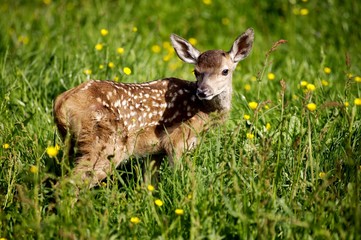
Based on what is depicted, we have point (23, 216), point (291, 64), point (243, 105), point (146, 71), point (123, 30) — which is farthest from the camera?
point (123, 30)

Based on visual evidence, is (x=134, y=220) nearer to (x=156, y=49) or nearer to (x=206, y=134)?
(x=206, y=134)

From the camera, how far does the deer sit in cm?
471

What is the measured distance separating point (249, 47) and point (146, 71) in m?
1.54

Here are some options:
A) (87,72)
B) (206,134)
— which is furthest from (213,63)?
(87,72)

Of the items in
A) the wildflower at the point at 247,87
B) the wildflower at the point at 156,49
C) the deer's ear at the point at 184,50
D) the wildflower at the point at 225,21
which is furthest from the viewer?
the wildflower at the point at 225,21

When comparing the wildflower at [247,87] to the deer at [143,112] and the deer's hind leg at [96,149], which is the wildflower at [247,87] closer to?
the deer at [143,112]

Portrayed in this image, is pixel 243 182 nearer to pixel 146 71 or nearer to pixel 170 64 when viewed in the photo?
pixel 146 71

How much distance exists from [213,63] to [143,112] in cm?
72

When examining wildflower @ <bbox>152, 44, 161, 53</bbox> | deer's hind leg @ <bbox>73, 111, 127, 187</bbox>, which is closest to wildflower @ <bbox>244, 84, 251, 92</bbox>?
wildflower @ <bbox>152, 44, 161, 53</bbox>

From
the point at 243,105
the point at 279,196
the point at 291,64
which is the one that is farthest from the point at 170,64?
the point at 279,196

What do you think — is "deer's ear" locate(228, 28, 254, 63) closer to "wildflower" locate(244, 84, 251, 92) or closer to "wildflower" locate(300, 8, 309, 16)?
"wildflower" locate(244, 84, 251, 92)

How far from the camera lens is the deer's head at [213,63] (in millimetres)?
5172

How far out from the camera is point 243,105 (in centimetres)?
577

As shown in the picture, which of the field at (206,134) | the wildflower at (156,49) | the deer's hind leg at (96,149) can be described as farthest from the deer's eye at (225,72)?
the wildflower at (156,49)
